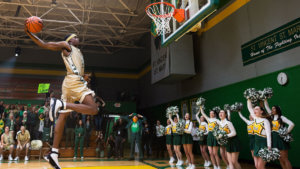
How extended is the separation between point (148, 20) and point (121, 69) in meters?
6.32

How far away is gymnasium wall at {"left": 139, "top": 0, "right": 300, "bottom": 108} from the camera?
700 cm

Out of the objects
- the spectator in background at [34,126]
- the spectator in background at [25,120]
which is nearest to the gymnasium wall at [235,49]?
the spectator in background at [34,126]

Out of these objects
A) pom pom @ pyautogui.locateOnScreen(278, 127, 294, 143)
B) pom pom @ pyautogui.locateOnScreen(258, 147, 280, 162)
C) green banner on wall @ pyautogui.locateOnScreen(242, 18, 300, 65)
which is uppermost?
green banner on wall @ pyautogui.locateOnScreen(242, 18, 300, 65)

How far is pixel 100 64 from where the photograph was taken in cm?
2050

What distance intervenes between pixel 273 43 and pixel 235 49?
6.01 ft

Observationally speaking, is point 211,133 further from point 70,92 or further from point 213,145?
point 70,92

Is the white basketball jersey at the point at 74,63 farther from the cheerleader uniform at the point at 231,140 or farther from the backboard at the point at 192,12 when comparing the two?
the cheerleader uniform at the point at 231,140

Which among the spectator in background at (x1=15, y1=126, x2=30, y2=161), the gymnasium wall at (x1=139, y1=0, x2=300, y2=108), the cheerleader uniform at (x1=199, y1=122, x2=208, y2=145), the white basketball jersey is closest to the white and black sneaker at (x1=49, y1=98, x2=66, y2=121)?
the white basketball jersey

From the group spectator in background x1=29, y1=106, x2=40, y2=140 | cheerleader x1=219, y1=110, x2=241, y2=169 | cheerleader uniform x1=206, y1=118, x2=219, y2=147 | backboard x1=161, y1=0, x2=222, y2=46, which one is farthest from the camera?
spectator in background x1=29, y1=106, x2=40, y2=140

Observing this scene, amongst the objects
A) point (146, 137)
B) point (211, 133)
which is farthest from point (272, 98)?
point (146, 137)

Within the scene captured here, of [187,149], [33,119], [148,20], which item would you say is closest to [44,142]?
[33,119]

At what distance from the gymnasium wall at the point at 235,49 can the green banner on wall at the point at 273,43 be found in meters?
0.14

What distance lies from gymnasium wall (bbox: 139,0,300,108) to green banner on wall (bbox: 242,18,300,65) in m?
0.14

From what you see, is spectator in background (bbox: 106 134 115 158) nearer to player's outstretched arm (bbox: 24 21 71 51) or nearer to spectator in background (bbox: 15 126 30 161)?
spectator in background (bbox: 15 126 30 161)
